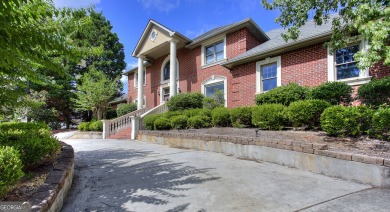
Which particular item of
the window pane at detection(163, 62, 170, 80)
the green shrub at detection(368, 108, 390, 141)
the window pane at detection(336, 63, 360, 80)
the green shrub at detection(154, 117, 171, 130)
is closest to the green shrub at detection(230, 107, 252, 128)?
the green shrub at detection(154, 117, 171, 130)

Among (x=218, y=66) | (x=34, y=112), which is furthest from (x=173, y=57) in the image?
(x=34, y=112)

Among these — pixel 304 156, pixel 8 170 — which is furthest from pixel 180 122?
pixel 8 170

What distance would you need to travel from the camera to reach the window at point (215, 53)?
1406 cm

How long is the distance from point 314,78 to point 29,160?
9845mm

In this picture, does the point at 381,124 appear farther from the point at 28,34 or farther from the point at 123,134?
the point at 123,134

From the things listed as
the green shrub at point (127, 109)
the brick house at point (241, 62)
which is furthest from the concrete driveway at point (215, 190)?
the green shrub at point (127, 109)

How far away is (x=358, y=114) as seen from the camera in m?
5.12

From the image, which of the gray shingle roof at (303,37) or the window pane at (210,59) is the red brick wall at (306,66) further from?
the window pane at (210,59)

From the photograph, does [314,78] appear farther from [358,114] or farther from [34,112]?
[34,112]

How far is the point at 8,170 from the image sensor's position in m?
2.59

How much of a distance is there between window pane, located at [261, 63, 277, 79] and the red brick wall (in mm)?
574

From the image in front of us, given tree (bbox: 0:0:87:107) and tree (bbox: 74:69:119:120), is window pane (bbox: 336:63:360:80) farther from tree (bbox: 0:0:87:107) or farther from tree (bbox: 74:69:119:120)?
tree (bbox: 74:69:119:120)

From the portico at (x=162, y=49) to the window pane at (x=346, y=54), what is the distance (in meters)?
9.26

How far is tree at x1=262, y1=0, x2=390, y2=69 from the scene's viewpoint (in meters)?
4.03
